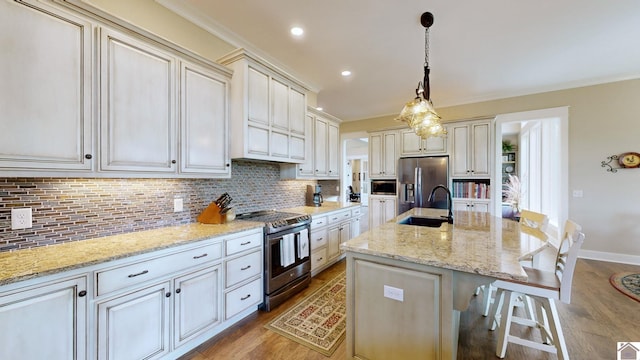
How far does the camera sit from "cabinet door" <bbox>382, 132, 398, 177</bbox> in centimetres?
517

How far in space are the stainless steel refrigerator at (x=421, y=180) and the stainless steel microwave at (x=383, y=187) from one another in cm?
28

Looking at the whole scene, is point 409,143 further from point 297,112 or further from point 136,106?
point 136,106

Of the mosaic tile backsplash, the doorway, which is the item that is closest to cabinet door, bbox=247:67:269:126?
the mosaic tile backsplash

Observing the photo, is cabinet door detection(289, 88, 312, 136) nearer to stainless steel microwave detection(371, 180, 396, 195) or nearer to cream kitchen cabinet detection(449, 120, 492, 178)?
stainless steel microwave detection(371, 180, 396, 195)

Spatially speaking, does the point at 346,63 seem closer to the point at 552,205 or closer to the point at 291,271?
the point at 291,271

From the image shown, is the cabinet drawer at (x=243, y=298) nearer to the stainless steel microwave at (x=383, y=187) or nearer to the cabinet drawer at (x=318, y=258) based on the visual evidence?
the cabinet drawer at (x=318, y=258)

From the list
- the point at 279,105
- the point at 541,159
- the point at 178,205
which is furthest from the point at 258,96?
the point at 541,159

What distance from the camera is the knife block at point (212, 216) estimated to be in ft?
7.88

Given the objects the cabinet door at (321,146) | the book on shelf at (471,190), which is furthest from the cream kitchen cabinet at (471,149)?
the cabinet door at (321,146)

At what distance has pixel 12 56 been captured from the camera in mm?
1326

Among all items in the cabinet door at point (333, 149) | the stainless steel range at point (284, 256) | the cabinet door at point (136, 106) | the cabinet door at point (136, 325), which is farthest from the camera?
the cabinet door at point (333, 149)

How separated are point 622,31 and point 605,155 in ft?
7.21

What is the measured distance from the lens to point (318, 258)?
3332 millimetres

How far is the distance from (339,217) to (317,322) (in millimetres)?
1711
